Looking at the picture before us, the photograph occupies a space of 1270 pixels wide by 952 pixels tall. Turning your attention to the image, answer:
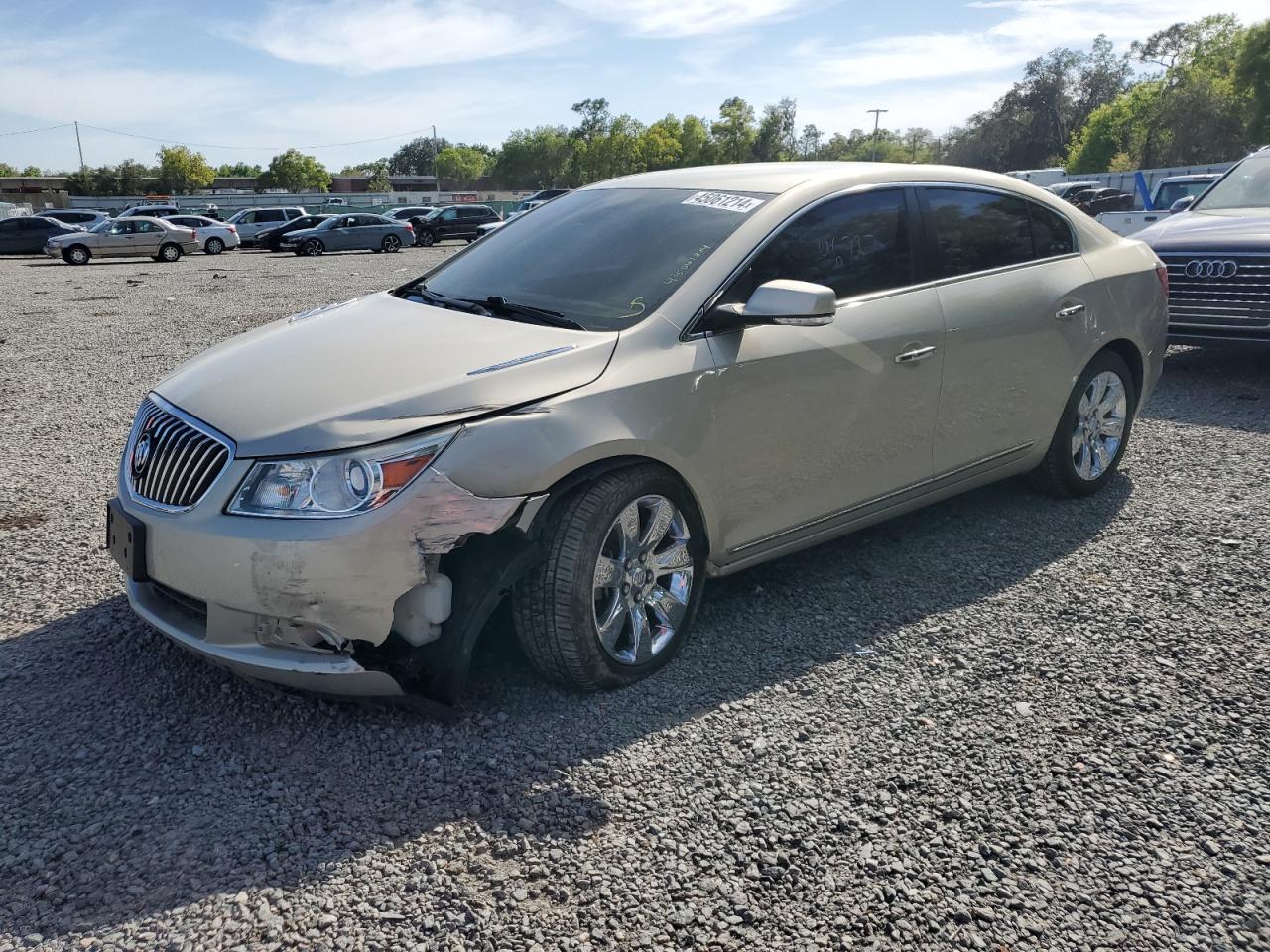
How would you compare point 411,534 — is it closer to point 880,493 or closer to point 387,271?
point 880,493

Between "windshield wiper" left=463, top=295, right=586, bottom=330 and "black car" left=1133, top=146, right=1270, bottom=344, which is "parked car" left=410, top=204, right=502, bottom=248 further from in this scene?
"windshield wiper" left=463, top=295, right=586, bottom=330

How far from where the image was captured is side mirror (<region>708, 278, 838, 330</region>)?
3393 millimetres

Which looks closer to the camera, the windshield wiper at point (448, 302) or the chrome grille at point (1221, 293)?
the windshield wiper at point (448, 302)

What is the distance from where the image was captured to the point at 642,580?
343cm

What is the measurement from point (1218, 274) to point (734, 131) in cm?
12548

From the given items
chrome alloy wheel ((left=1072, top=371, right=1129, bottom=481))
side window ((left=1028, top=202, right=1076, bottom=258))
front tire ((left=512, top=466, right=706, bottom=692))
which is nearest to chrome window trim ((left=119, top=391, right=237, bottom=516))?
front tire ((left=512, top=466, right=706, bottom=692))

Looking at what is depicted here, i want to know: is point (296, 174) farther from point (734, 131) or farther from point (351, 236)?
point (351, 236)

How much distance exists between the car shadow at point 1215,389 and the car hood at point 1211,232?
2.65 ft

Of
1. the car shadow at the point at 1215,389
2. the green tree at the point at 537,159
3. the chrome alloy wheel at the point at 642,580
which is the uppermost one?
the green tree at the point at 537,159

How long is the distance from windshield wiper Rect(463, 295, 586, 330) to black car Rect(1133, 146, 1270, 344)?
667cm

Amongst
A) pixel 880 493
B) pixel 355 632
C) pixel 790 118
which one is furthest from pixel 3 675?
pixel 790 118

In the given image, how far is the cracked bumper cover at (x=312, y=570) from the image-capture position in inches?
112

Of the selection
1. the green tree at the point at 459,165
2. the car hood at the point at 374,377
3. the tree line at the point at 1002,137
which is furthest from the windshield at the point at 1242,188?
the green tree at the point at 459,165

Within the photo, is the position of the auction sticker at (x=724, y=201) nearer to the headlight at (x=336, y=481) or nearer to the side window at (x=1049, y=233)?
the headlight at (x=336, y=481)
